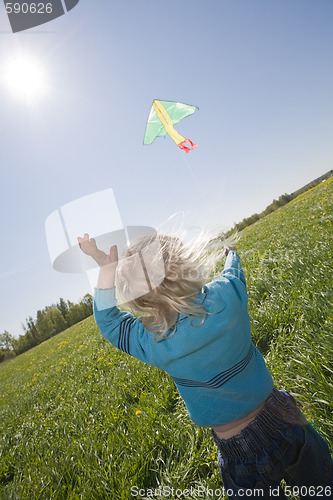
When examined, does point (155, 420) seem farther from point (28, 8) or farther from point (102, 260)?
point (28, 8)

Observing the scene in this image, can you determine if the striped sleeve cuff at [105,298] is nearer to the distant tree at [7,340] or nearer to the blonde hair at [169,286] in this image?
the blonde hair at [169,286]

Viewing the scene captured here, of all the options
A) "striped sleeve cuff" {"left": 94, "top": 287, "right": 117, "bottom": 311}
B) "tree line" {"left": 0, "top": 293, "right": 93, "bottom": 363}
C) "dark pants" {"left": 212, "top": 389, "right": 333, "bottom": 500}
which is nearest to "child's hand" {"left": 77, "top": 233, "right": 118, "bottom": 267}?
"striped sleeve cuff" {"left": 94, "top": 287, "right": 117, "bottom": 311}

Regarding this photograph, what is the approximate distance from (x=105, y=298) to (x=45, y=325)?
64.1m

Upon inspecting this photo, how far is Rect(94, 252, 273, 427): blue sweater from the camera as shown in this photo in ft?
4.23

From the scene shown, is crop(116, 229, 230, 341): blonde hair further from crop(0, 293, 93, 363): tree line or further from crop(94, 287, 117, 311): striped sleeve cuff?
crop(0, 293, 93, 363): tree line

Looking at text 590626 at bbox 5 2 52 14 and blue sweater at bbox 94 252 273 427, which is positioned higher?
text 590626 at bbox 5 2 52 14

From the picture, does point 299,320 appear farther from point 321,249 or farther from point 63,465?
point 63,465

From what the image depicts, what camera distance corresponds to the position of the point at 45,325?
2266 inches

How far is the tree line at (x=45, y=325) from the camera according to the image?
179 ft

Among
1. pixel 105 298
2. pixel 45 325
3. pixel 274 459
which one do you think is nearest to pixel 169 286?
pixel 105 298

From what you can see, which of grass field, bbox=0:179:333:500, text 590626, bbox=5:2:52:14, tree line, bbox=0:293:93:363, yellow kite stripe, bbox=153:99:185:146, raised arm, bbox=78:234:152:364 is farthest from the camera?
tree line, bbox=0:293:93:363

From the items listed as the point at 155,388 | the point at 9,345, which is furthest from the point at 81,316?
the point at 155,388

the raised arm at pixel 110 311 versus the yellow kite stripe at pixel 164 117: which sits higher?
the yellow kite stripe at pixel 164 117

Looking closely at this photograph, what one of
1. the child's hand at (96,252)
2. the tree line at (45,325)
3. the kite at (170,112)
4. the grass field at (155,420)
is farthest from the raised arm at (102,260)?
the tree line at (45,325)
